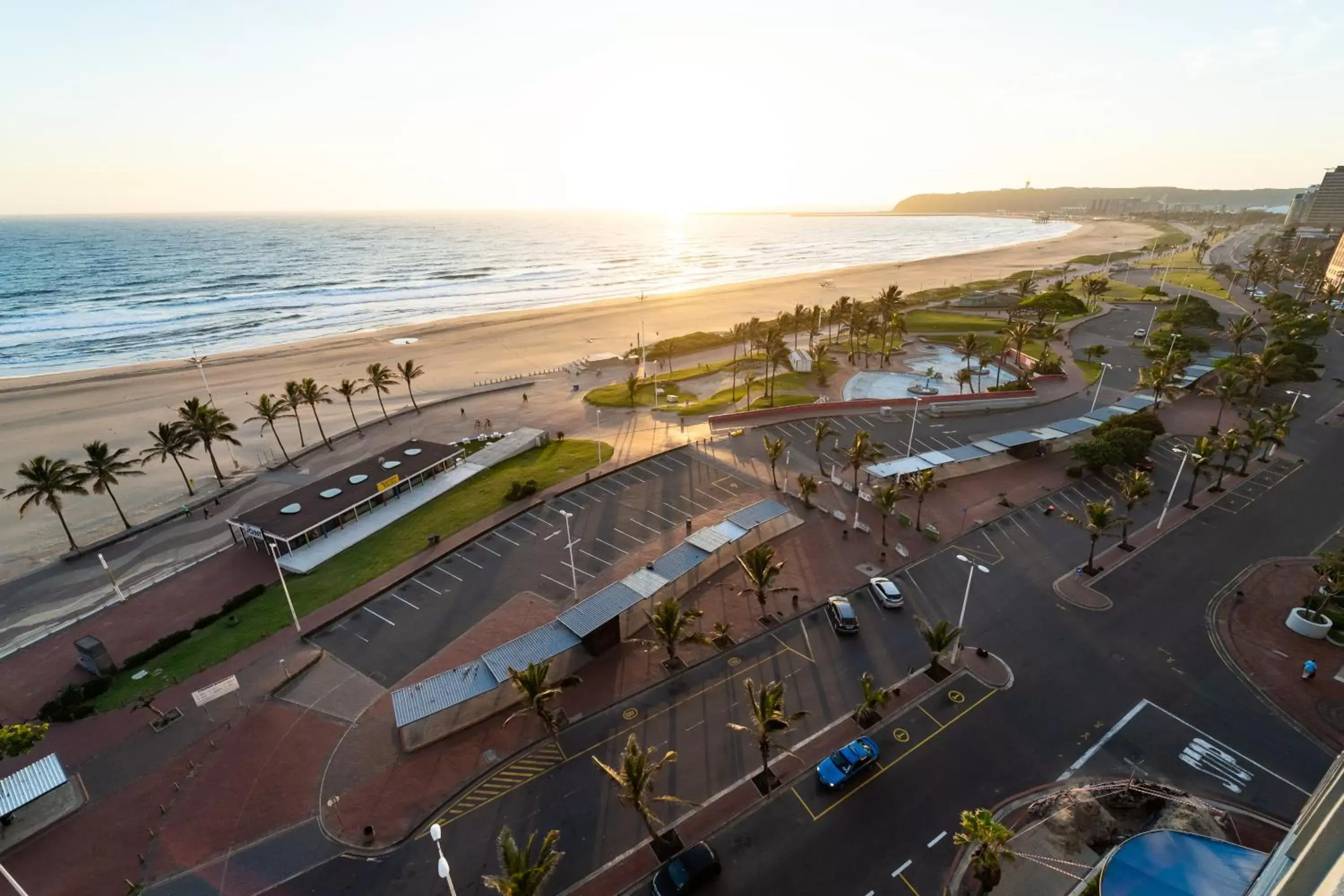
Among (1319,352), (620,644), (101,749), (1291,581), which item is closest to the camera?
(101,749)

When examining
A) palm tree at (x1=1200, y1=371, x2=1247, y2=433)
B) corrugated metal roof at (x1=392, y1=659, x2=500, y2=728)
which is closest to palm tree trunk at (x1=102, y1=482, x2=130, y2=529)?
corrugated metal roof at (x1=392, y1=659, x2=500, y2=728)

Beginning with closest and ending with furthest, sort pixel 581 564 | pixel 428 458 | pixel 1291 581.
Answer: pixel 1291 581 → pixel 581 564 → pixel 428 458

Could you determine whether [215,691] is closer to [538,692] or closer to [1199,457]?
[538,692]

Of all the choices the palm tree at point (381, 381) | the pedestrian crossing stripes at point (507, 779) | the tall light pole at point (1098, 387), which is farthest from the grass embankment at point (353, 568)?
the tall light pole at point (1098, 387)

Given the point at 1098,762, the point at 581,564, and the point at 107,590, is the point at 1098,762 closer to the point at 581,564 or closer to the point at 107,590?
the point at 581,564

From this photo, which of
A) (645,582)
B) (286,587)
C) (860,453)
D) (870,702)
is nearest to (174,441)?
(286,587)

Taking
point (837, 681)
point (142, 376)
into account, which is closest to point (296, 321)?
point (142, 376)

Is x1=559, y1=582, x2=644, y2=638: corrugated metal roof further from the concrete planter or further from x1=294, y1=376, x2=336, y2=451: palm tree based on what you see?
x1=294, y1=376, x2=336, y2=451: palm tree

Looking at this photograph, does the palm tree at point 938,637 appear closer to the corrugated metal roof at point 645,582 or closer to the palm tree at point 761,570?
the palm tree at point 761,570
